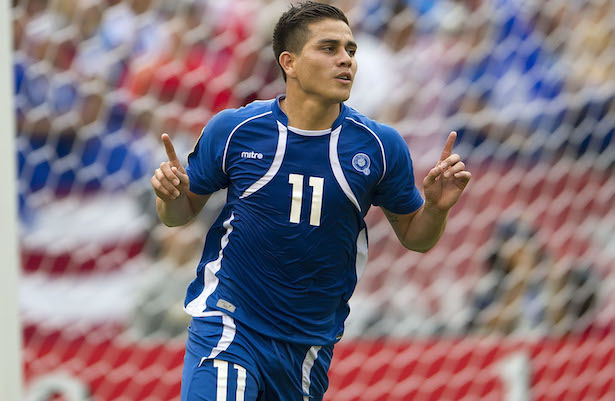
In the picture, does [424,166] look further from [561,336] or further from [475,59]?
[561,336]

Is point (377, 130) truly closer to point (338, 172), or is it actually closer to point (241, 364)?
point (338, 172)

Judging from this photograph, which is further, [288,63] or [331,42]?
[288,63]

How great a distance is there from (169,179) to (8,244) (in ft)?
1.97

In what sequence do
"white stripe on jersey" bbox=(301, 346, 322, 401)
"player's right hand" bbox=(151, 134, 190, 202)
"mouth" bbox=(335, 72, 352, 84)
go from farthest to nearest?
"white stripe on jersey" bbox=(301, 346, 322, 401) < "mouth" bbox=(335, 72, 352, 84) < "player's right hand" bbox=(151, 134, 190, 202)

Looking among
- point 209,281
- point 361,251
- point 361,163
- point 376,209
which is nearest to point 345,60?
point 361,163

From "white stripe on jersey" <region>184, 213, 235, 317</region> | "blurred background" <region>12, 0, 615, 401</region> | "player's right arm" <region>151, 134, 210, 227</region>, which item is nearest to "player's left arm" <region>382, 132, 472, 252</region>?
"white stripe on jersey" <region>184, 213, 235, 317</region>

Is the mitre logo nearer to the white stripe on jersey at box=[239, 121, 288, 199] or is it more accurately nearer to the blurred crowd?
the white stripe on jersey at box=[239, 121, 288, 199]

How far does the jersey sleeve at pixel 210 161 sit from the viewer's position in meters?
2.45

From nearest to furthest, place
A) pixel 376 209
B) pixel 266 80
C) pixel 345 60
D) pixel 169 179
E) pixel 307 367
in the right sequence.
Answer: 1. pixel 169 179
2. pixel 345 60
3. pixel 307 367
4. pixel 266 80
5. pixel 376 209

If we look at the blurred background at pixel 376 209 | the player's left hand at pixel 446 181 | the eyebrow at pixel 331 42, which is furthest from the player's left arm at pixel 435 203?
the blurred background at pixel 376 209

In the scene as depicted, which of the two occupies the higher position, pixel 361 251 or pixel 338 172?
pixel 338 172

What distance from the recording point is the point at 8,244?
2500 millimetres

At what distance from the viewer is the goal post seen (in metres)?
2.46

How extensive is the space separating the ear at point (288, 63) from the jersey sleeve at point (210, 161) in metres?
0.23
